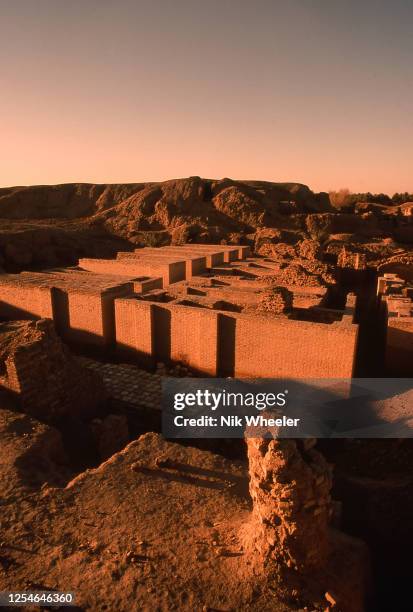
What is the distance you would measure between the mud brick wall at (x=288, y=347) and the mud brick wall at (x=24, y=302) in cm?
535

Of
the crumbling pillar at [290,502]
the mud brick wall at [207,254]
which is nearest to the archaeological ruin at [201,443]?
the crumbling pillar at [290,502]

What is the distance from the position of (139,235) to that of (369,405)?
2336cm

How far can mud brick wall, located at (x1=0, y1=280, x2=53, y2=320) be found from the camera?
36.1 ft

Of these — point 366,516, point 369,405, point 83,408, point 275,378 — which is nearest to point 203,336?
point 275,378

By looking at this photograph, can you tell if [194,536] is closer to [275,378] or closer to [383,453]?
[383,453]

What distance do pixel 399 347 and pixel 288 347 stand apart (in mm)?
2568

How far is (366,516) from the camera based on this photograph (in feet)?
16.9

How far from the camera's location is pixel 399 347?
8555mm

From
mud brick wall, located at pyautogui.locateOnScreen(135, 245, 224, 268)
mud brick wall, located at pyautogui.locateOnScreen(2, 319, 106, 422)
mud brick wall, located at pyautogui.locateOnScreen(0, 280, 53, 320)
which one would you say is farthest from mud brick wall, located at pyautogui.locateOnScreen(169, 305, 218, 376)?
mud brick wall, located at pyautogui.locateOnScreen(135, 245, 224, 268)

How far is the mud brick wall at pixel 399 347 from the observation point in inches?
332

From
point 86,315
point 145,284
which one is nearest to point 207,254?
point 145,284

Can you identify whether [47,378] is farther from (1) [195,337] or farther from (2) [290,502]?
(2) [290,502]

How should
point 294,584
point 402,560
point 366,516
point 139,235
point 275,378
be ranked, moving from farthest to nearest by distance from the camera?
1. point 139,235
2. point 275,378
3. point 366,516
4. point 402,560
5. point 294,584

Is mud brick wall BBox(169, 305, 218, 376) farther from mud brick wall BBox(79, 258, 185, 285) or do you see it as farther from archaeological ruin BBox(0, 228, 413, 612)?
mud brick wall BBox(79, 258, 185, 285)
